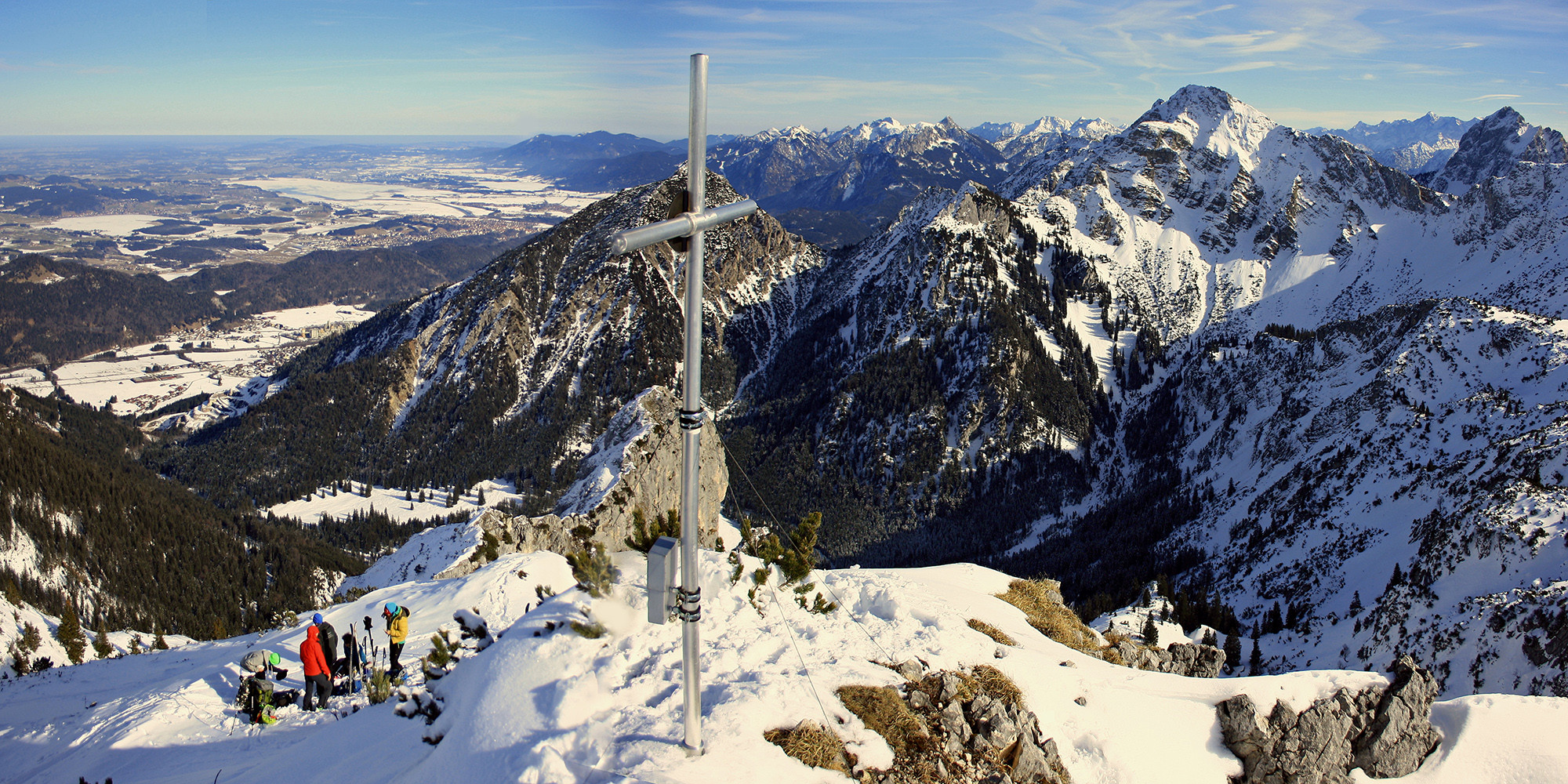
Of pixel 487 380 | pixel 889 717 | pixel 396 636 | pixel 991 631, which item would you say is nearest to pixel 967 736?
pixel 889 717

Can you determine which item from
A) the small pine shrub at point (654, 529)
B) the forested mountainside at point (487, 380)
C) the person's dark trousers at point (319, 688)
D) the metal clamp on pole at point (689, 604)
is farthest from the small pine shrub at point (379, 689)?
the forested mountainside at point (487, 380)

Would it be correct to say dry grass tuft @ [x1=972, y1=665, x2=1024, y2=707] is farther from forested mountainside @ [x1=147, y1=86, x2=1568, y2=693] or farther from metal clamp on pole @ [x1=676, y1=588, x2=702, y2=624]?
forested mountainside @ [x1=147, y1=86, x2=1568, y2=693]

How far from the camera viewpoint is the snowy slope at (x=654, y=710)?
10.8 m

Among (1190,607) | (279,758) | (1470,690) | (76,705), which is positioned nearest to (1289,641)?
(1190,607)

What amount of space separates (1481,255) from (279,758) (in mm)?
270210

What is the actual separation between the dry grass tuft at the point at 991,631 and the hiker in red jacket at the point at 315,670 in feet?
57.1

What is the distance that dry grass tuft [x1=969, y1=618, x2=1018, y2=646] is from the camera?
20.3m

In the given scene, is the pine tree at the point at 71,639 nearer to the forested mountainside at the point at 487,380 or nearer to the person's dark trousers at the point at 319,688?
the person's dark trousers at the point at 319,688

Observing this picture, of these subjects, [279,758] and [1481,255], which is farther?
[1481,255]

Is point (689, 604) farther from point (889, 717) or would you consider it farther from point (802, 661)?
point (802, 661)

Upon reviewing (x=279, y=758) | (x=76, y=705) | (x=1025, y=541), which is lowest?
(x=1025, y=541)

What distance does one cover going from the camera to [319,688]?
57.8ft

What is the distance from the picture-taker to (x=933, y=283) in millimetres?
164625

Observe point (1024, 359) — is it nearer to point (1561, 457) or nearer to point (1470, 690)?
point (1561, 457)
